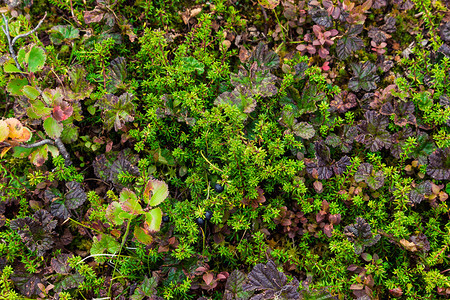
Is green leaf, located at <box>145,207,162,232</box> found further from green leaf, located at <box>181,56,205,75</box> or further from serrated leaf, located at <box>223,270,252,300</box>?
green leaf, located at <box>181,56,205,75</box>

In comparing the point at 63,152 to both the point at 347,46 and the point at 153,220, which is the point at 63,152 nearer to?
the point at 153,220

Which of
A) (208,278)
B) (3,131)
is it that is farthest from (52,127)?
(208,278)

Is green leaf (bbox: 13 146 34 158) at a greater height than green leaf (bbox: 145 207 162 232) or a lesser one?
greater

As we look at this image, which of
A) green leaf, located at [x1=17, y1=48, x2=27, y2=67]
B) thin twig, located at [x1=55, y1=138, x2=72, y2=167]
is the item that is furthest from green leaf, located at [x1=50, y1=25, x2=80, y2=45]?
thin twig, located at [x1=55, y1=138, x2=72, y2=167]

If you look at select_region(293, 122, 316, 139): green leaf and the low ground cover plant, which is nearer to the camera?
the low ground cover plant

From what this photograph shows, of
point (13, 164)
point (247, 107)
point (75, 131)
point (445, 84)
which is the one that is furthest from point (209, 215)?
point (445, 84)

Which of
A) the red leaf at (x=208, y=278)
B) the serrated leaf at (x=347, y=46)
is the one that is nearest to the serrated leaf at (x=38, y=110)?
the red leaf at (x=208, y=278)

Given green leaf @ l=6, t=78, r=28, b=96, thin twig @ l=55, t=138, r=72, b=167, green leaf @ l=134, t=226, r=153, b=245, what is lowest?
green leaf @ l=134, t=226, r=153, b=245
